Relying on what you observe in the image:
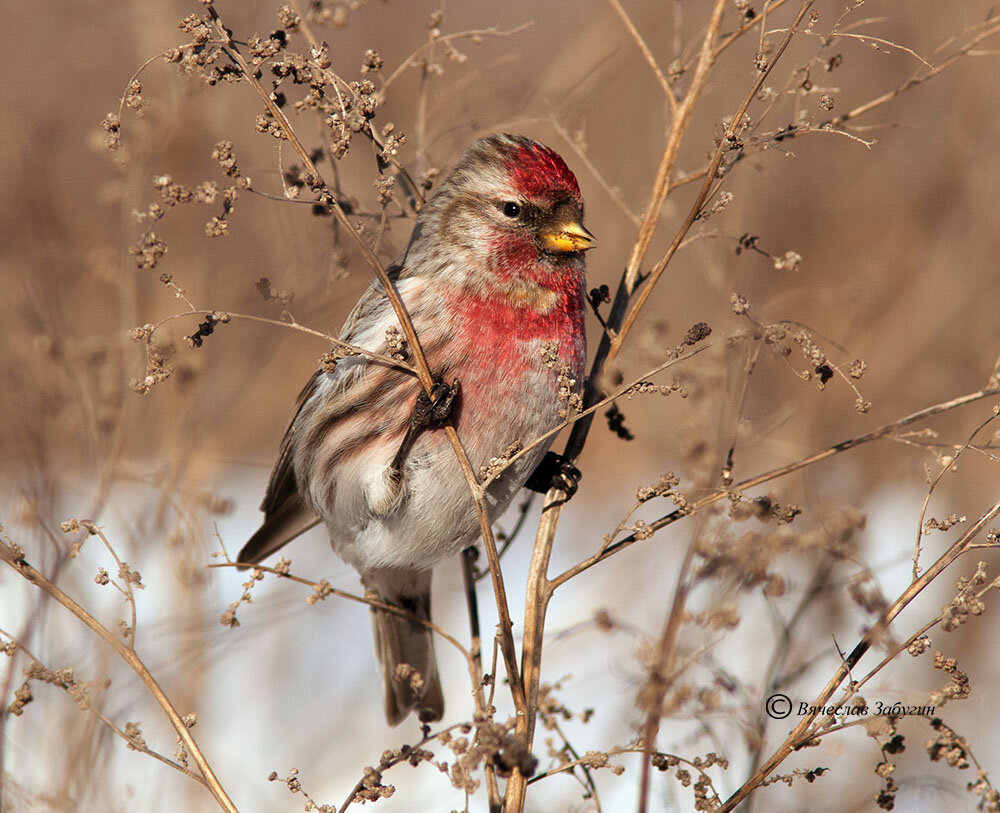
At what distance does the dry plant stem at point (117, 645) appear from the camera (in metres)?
1.90

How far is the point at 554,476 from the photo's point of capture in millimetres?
2871

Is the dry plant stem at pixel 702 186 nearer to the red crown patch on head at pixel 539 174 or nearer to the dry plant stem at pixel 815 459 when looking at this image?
the dry plant stem at pixel 815 459

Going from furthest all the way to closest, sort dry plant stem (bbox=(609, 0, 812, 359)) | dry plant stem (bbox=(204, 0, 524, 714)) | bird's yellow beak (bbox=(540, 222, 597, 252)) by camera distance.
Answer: bird's yellow beak (bbox=(540, 222, 597, 252)), dry plant stem (bbox=(609, 0, 812, 359)), dry plant stem (bbox=(204, 0, 524, 714))

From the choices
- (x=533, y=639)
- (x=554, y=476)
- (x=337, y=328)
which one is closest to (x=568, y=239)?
(x=554, y=476)

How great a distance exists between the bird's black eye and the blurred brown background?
0.70ft

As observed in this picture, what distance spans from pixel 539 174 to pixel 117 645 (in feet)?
5.93

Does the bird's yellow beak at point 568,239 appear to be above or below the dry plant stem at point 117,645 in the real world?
above

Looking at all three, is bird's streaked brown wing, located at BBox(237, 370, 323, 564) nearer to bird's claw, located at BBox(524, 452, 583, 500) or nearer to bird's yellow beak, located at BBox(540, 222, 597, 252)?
bird's claw, located at BBox(524, 452, 583, 500)

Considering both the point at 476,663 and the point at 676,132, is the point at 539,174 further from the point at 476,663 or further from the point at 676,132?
the point at 476,663

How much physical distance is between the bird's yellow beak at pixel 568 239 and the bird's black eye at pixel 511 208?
0.11 meters

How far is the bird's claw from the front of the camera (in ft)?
9.21

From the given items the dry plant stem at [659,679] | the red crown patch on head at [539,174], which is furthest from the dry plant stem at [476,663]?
the red crown patch on head at [539,174]

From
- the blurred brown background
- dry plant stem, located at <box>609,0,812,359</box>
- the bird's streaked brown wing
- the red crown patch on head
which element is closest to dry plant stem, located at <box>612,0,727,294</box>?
dry plant stem, located at <box>609,0,812,359</box>

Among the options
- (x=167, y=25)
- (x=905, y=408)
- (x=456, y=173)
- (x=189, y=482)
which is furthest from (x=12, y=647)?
(x=905, y=408)
